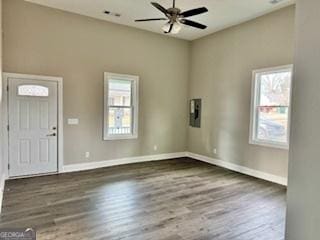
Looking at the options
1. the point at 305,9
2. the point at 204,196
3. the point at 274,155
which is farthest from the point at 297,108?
the point at 274,155

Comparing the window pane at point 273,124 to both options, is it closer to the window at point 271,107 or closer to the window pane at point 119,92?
the window at point 271,107

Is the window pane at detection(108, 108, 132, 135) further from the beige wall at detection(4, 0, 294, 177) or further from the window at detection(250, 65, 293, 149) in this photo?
the window at detection(250, 65, 293, 149)

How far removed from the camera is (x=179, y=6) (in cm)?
482

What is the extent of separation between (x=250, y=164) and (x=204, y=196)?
78.7 inches

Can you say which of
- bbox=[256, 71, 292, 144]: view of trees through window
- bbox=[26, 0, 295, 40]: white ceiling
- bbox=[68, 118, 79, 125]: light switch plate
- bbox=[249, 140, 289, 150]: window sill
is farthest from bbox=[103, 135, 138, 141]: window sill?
bbox=[256, 71, 292, 144]: view of trees through window

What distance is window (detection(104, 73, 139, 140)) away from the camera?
19.2 feet

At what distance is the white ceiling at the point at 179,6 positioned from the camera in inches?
182

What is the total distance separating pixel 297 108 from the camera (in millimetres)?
1135

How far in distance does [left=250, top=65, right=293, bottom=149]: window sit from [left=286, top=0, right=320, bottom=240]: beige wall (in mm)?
3930

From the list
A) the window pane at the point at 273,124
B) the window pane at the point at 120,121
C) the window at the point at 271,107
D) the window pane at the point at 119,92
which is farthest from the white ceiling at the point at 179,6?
the window pane at the point at 120,121

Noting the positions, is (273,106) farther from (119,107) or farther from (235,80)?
(119,107)

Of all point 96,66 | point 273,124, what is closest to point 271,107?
point 273,124

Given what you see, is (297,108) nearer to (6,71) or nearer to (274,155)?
(274,155)

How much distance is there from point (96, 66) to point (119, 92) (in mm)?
874
